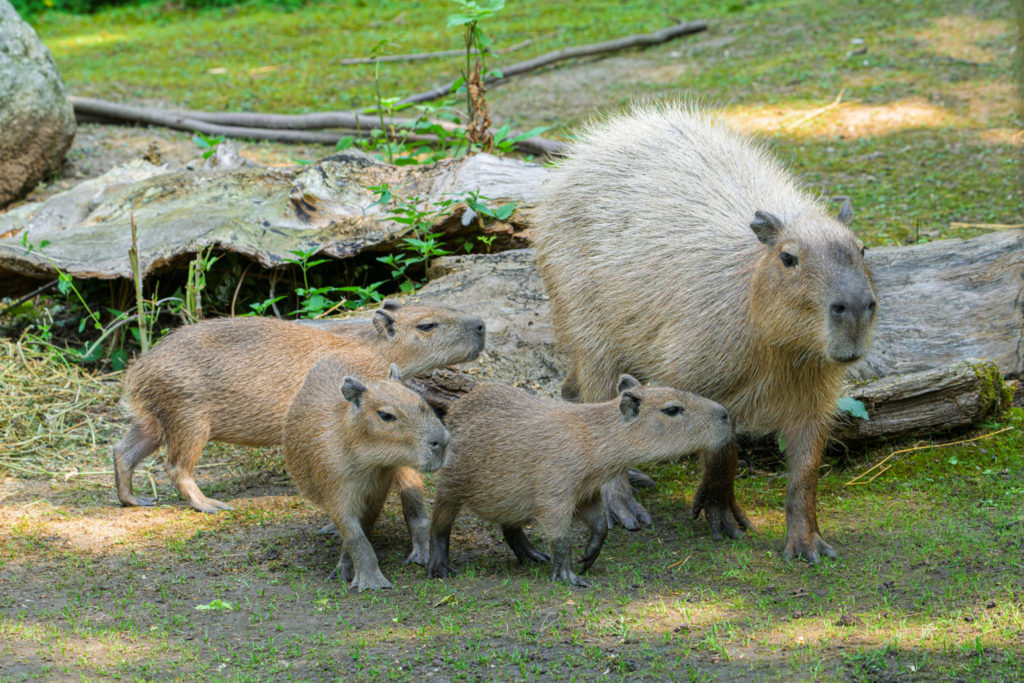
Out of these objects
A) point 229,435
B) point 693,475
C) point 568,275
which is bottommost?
point 693,475

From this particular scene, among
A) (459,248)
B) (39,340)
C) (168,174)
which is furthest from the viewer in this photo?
(168,174)

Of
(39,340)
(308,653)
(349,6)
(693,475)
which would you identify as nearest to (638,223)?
(693,475)

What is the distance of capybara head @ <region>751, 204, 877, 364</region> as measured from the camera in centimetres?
389

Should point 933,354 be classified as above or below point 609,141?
below

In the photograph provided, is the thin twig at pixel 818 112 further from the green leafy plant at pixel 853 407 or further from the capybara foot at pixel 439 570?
the capybara foot at pixel 439 570

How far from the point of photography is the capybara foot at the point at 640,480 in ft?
17.0

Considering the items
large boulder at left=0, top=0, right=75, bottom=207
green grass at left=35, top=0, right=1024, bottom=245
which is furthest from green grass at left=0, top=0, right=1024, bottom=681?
large boulder at left=0, top=0, right=75, bottom=207

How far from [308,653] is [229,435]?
5.89ft

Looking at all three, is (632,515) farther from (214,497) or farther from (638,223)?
(214,497)

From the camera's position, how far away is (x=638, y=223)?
5.07 meters

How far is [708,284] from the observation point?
4.58 m

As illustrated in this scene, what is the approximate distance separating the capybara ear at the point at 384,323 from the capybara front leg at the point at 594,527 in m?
1.43

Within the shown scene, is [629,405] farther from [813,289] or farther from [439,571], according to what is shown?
[439,571]

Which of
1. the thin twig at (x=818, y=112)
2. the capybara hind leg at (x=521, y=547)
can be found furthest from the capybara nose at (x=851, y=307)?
the thin twig at (x=818, y=112)
